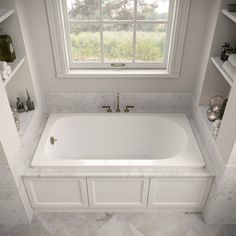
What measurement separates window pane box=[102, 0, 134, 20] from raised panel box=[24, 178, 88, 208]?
1411mm

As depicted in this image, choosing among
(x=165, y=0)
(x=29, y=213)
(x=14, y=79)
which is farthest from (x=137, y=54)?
(x=29, y=213)

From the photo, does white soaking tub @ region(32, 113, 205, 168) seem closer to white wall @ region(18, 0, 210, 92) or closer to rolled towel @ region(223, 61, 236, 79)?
white wall @ region(18, 0, 210, 92)

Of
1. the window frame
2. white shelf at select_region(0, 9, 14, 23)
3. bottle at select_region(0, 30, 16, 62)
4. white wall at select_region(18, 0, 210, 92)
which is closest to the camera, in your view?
white shelf at select_region(0, 9, 14, 23)

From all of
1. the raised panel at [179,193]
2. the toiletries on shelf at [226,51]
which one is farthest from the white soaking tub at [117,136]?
the toiletries on shelf at [226,51]

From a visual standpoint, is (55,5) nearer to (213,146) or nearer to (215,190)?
(213,146)

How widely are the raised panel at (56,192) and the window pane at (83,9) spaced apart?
1.38m

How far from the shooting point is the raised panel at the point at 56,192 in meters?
1.96

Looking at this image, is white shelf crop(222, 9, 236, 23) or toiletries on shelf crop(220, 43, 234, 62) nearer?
white shelf crop(222, 9, 236, 23)

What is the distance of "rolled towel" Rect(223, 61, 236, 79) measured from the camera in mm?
1740

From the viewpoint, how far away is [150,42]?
2320mm

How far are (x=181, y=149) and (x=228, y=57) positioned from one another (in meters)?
0.86

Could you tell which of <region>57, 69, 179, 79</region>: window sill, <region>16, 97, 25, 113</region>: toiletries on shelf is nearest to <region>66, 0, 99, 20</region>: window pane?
<region>57, 69, 179, 79</region>: window sill

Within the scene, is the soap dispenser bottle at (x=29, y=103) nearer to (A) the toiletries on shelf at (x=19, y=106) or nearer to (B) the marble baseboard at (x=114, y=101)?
(A) the toiletries on shelf at (x=19, y=106)

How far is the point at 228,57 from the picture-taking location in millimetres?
1878
